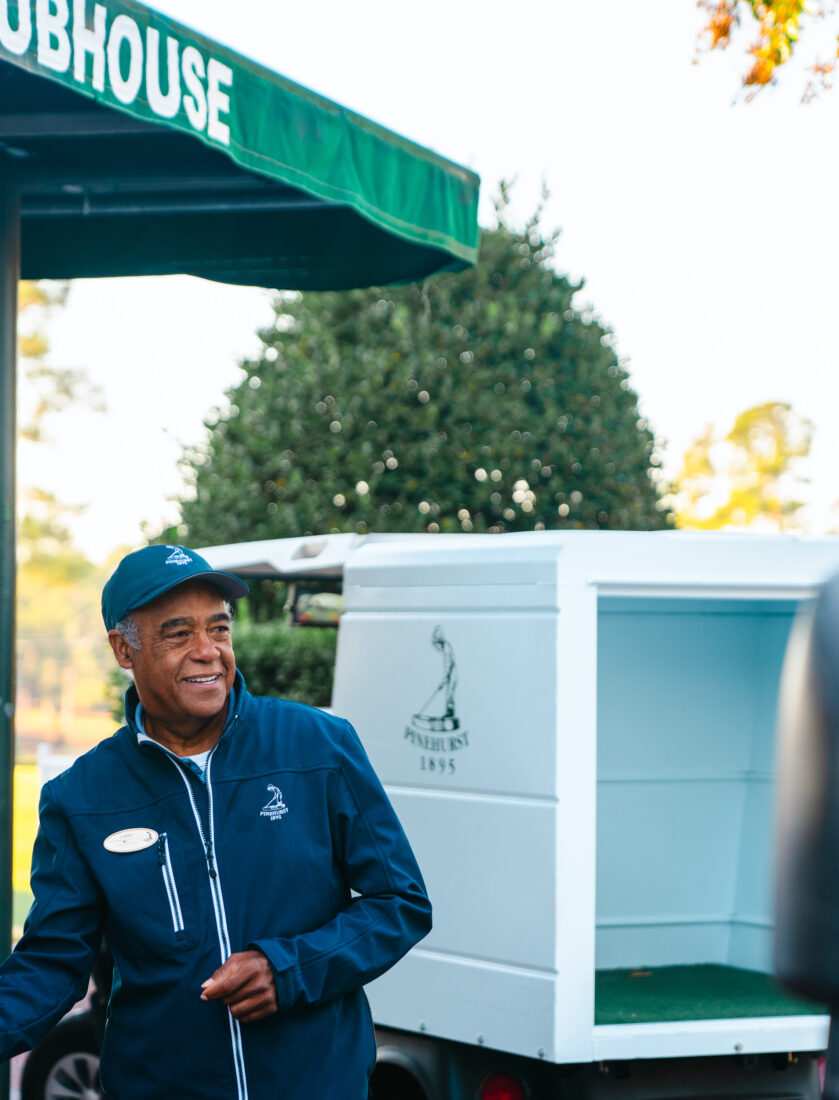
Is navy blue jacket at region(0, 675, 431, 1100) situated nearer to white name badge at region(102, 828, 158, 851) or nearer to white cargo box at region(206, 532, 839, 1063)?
white name badge at region(102, 828, 158, 851)

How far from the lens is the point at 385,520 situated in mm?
10094

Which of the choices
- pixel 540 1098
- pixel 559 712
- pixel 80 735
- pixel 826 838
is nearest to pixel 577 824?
pixel 559 712

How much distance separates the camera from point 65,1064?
18.3 ft

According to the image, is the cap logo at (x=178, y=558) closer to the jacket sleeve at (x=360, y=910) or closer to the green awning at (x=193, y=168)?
the jacket sleeve at (x=360, y=910)

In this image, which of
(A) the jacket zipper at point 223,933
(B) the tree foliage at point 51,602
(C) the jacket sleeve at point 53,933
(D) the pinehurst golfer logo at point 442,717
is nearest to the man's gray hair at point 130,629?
(C) the jacket sleeve at point 53,933

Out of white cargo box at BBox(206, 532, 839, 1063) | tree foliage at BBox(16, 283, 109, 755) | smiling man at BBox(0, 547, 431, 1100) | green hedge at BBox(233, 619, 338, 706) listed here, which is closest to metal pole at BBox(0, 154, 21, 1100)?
white cargo box at BBox(206, 532, 839, 1063)

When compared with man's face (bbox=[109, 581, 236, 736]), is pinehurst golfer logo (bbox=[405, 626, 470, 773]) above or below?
below

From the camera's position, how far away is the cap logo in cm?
294

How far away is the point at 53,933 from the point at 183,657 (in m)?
0.58

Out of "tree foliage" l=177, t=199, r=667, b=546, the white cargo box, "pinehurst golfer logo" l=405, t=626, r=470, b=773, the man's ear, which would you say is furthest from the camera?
"tree foliage" l=177, t=199, r=667, b=546

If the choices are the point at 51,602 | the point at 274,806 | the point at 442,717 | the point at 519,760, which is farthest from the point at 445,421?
the point at 51,602

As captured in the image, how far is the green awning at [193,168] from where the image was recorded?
11.2ft

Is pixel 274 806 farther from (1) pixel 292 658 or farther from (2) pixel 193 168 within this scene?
(1) pixel 292 658

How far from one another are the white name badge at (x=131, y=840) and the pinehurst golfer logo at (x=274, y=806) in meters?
0.21
